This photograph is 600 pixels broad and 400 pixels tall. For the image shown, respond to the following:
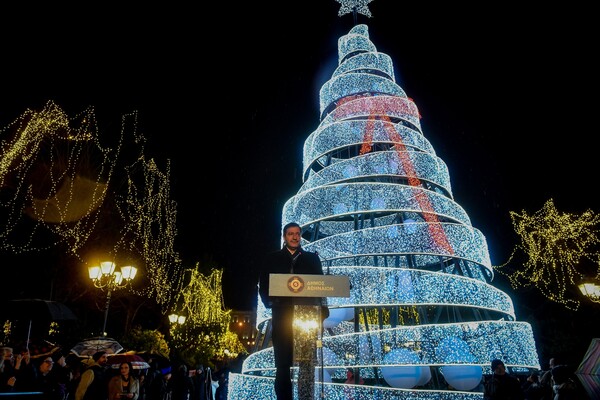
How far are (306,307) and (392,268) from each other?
5097mm

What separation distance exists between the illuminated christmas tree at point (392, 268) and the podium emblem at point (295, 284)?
2482mm

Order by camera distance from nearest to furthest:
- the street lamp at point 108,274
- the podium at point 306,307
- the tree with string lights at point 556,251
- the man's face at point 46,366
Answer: the podium at point 306,307, the man's face at point 46,366, the street lamp at point 108,274, the tree with string lights at point 556,251

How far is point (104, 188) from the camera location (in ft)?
61.8

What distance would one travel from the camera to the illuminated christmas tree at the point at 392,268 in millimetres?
8312

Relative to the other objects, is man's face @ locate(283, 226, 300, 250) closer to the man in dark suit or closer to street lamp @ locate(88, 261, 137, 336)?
the man in dark suit

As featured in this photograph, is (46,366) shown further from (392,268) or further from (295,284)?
(392,268)

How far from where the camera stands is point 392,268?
9.03m

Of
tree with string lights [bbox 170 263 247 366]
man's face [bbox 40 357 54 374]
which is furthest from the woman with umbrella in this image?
tree with string lights [bbox 170 263 247 366]

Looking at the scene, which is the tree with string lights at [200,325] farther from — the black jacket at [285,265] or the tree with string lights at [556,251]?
the black jacket at [285,265]

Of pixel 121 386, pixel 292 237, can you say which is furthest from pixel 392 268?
pixel 121 386

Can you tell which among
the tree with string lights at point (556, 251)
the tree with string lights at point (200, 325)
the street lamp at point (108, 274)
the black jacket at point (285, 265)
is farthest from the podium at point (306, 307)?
the tree with string lights at point (200, 325)

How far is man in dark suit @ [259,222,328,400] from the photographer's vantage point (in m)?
4.38

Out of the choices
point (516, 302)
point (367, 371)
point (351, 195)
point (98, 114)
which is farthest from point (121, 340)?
point (516, 302)

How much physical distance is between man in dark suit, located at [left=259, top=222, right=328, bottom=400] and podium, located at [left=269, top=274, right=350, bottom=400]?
78 millimetres
